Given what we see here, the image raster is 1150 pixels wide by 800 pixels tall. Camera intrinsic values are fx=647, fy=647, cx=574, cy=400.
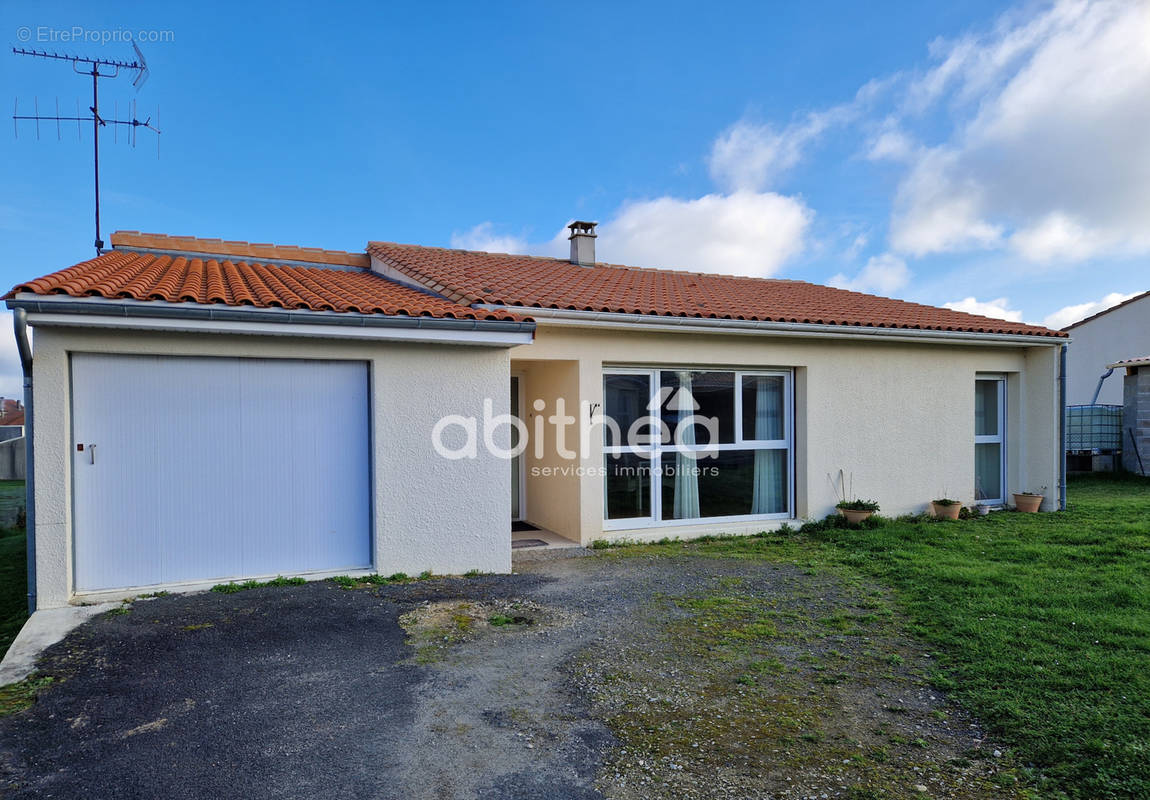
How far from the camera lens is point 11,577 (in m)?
8.08

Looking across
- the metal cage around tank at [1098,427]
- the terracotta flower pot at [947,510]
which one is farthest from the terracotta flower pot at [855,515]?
the metal cage around tank at [1098,427]

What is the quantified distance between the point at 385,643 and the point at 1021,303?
1505cm

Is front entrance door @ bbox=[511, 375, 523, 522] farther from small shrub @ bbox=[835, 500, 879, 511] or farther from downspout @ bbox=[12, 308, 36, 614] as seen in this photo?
downspout @ bbox=[12, 308, 36, 614]

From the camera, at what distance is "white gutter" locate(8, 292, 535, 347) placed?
540 cm

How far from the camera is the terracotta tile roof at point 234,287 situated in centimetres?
571

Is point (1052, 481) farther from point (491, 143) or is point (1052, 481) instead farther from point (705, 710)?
point (491, 143)

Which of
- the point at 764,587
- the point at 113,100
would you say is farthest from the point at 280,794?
the point at 113,100

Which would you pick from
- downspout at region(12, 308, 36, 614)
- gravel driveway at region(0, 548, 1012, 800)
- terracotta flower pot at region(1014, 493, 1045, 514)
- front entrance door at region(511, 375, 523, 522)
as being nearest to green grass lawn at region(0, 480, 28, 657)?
downspout at region(12, 308, 36, 614)

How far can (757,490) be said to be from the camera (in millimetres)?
9984

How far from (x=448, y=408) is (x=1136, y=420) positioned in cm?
1812

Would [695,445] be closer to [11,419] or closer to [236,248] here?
[236,248]

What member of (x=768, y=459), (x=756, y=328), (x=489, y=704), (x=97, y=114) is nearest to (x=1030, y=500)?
(x=768, y=459)

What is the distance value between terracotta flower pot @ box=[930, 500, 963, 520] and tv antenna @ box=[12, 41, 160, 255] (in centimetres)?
1350

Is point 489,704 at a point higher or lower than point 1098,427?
lower
